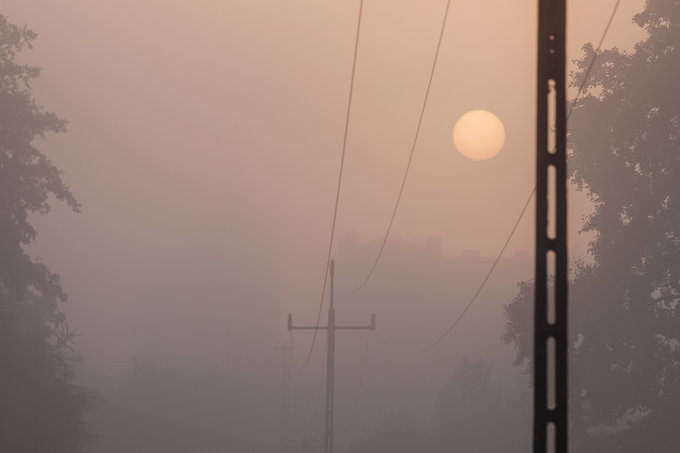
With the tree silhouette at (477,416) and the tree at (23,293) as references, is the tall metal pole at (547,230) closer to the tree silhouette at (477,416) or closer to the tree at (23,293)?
the tree at (23,293)

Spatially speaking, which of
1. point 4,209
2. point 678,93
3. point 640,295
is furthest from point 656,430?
point 4,209

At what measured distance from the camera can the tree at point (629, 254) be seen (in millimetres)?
30094

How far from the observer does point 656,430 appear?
29.8 meters

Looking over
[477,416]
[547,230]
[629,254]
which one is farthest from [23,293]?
[477,416]

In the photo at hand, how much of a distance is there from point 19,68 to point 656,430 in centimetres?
2381

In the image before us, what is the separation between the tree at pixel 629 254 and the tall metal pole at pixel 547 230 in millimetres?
23046

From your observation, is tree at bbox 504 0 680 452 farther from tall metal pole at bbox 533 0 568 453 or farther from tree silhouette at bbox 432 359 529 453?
tall metal pole at bbox 533 0 568 453

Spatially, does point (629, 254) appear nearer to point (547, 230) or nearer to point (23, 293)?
point (23, 293)

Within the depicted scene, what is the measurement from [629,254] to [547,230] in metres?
24.6

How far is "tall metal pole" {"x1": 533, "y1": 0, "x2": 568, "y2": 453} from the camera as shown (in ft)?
24.4

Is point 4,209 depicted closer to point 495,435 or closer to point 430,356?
point 495,435

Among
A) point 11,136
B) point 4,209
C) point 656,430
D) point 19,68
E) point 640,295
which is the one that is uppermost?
point 19,68

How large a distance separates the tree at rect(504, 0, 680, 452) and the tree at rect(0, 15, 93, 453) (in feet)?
46.2

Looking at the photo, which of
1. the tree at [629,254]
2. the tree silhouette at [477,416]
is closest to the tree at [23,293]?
the tree at [629,254]
